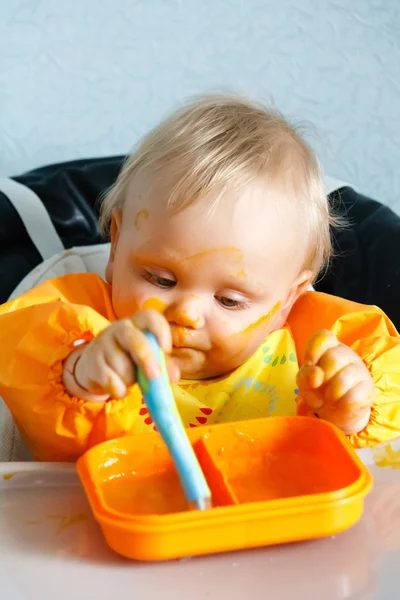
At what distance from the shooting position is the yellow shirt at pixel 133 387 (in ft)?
2.31

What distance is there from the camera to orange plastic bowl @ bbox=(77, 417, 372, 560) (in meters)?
→ 0.52

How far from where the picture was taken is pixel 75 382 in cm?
68

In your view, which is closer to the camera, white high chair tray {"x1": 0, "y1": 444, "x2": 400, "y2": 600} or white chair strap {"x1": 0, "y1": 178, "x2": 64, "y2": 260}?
white high chair tray {"x1": 0, "y1": 444, "x2": 400, "y2": 600}

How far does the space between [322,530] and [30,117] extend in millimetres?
1044

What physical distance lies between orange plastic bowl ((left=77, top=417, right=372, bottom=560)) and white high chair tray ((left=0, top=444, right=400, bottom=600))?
14 mm

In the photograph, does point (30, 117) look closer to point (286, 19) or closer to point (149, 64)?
point (149, 64)

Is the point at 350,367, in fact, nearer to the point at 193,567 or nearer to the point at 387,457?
the point at 387,457

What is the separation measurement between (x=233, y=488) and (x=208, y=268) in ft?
0.75

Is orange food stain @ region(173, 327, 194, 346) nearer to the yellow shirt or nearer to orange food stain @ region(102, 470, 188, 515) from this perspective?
the yellow shirt

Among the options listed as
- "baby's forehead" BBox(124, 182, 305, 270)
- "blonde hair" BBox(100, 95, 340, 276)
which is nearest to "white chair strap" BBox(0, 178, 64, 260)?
"blonde hair" BBox(100, 95, 340, 276)

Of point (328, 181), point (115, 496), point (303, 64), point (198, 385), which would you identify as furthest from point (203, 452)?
point (303, 64)

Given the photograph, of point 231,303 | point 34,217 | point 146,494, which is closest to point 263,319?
point 231,303

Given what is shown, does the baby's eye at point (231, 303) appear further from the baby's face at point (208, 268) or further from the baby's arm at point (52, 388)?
the baby's arm at point (52, 388)

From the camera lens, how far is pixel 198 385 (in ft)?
2.84
